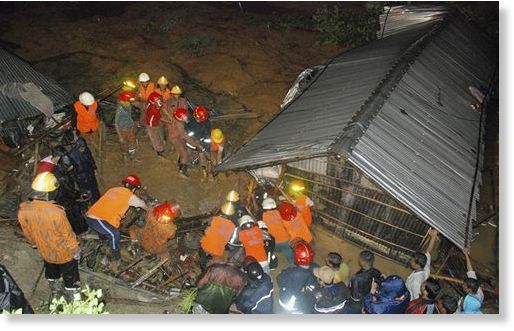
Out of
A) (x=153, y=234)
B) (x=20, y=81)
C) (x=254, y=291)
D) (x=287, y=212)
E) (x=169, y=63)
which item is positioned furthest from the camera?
(x=169, y=63)

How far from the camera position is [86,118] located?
340 inches

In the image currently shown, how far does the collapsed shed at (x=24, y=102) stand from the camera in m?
8.31

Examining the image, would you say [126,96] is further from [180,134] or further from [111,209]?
[111,209]

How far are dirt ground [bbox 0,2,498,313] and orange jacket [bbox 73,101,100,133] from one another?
0.98 metres

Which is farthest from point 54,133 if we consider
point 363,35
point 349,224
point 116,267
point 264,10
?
point 264,10

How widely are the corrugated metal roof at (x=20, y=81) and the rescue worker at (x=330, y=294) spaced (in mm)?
7247

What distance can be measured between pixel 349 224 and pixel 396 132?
84.4 inches

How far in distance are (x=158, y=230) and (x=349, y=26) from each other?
1234cm

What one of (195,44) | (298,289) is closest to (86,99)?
(298,289)

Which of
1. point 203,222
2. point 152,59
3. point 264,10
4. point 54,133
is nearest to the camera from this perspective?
point 203,222

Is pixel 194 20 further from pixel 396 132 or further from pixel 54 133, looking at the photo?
pixel 396 132

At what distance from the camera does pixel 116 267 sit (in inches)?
267

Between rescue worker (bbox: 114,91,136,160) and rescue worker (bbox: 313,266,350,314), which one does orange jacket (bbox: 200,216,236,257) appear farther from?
rescue worker (bbox: 114,91,136,160)

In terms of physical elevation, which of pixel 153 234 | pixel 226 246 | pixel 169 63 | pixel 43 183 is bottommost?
pixel 226 246
